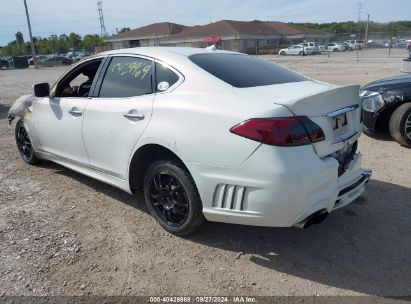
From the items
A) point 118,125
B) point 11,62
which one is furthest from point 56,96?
point 11,62

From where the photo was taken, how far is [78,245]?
342 cm

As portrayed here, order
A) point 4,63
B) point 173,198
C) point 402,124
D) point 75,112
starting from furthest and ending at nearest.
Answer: point 4,63 < point 402,124 < point 75,112 < point 173,198

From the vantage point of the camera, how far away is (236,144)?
278 cm

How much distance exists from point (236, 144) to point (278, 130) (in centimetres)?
32

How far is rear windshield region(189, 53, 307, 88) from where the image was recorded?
3.32m

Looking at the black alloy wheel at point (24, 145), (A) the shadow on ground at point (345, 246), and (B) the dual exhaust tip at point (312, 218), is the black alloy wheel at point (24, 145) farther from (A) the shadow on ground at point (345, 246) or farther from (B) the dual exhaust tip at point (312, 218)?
(B) the dual exhaust tip at point (312, 218)

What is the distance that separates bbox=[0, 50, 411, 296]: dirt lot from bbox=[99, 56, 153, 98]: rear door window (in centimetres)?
126

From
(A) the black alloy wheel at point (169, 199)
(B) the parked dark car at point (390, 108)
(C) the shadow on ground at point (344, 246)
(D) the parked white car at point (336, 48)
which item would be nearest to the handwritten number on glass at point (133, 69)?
(A) the black alloy wheel at point (169, 199)

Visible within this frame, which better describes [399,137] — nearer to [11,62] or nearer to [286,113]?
[286,113]

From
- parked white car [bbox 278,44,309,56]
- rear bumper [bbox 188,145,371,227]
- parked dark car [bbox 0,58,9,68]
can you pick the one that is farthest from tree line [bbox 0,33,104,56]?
rear bumper [bbox 188,145,371,227]

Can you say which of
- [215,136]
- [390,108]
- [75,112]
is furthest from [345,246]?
[390,108]

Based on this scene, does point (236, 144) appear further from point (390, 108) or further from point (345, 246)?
point (390, 108)

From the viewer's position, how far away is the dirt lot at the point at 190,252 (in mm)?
2850

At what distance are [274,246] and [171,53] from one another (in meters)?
2.01
